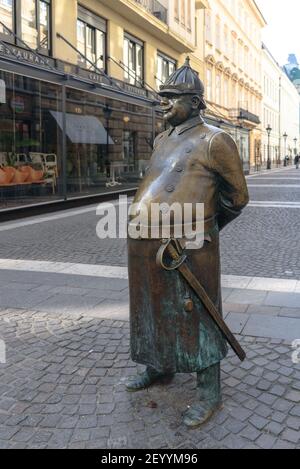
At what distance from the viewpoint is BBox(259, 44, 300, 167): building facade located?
6531cm

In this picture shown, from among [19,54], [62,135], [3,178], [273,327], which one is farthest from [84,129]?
[273,327]

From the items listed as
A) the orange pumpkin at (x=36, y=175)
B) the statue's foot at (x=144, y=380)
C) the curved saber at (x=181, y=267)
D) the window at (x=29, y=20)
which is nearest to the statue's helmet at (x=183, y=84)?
the curved saber at (x=181, y=267)

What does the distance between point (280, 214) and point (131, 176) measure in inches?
319

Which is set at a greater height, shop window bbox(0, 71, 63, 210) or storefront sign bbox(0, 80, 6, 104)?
storefront sign bbox(0, 80, 6, 104)

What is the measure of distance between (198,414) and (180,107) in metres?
1.74

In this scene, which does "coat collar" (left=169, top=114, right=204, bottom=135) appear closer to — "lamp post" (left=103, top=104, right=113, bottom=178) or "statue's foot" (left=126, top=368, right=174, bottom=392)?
"statue's foot" (left=126, top=368, right=174, bottom=392)

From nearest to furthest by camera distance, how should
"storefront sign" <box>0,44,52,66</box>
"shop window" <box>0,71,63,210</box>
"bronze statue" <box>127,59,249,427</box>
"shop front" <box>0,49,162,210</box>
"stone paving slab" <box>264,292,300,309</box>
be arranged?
1. "bronze statue" <box>127,59,249,427</box>
2. "stone paving slab" <box>264,292,300,309</box>
3. "storefront sign" <box>0,44,52,66</box>
4. "shop window" <box>0,71,63,210</box>
5. "shop front" <box>0,49,162,210</box>

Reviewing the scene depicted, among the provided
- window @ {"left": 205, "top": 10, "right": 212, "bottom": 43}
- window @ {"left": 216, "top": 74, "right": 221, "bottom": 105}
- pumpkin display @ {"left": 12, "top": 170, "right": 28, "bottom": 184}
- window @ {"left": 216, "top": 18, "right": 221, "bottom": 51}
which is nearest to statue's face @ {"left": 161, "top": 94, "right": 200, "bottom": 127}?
pumpkin display @ {"left": 12, "top": 170, "right": 28, "bottom": 184}

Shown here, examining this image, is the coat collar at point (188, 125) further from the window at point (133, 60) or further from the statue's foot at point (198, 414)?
the window at point (133, 60)

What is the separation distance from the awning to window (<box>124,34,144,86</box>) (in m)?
5.83

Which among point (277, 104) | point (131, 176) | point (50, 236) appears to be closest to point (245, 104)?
point (277, 104)

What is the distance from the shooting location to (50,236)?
33.0 feet

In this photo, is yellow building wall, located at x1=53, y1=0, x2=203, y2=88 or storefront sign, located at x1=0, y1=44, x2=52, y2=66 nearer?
storefront sign, located at x1=0, y1=44, x2=52, y2=66

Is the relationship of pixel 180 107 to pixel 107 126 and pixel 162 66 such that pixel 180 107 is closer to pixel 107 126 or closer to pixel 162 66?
pixel 107 126
